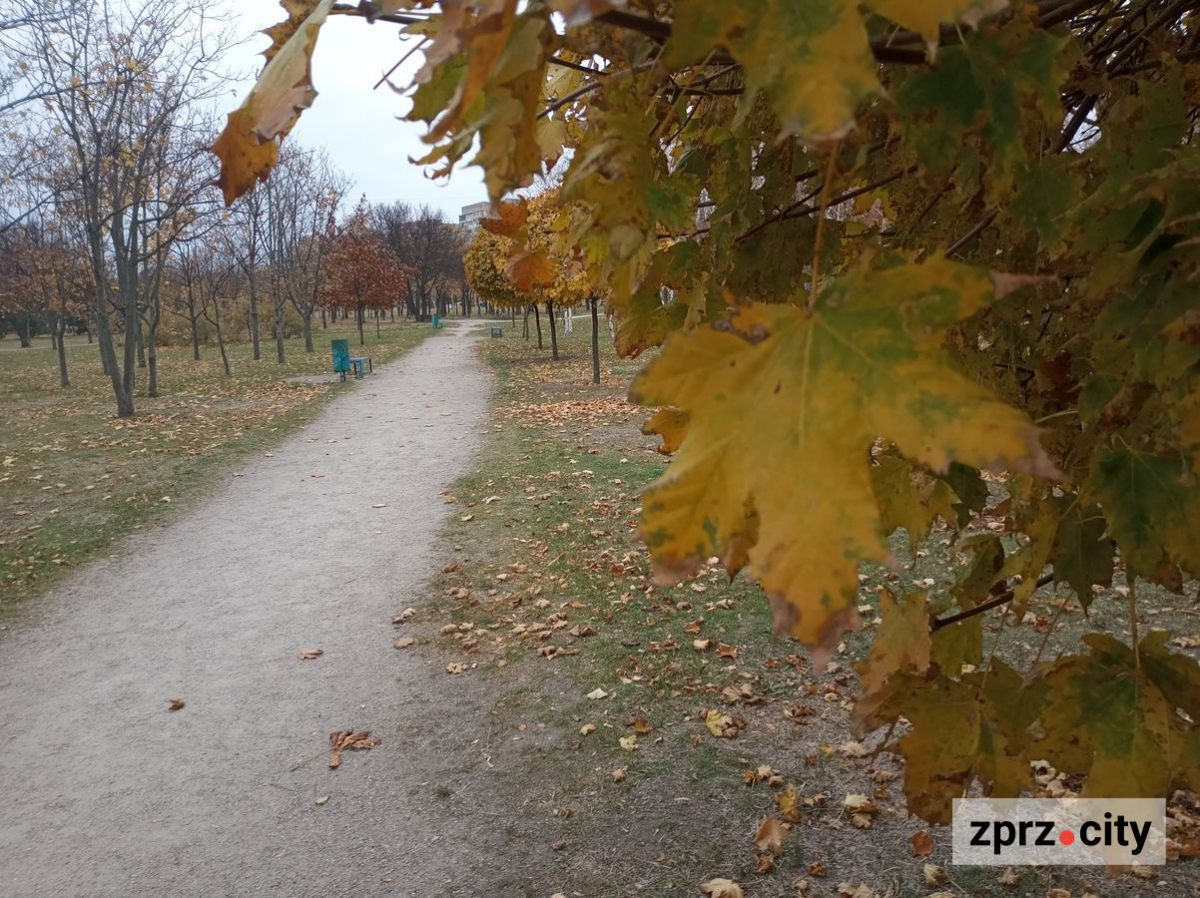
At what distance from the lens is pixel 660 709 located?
4.35 m

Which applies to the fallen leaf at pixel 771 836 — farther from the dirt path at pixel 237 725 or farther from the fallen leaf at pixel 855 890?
the dirt path at pixel 237 725

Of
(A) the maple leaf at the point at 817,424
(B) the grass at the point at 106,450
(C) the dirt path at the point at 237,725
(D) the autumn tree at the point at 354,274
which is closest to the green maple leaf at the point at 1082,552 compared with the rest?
(A) the maple leaf at the point at 817,424

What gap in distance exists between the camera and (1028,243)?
1.42 metres

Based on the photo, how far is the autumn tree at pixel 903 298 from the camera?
0.69 metres

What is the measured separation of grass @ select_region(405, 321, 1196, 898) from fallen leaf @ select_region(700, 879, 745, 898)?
0.05 m

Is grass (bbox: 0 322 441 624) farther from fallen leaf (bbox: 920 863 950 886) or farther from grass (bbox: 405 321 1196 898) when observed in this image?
fallen leaf (bbox: 920 863 950 886)

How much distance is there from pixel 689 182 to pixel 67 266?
2850cm

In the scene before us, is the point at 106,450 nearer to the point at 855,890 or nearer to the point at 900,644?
the point at 855,890

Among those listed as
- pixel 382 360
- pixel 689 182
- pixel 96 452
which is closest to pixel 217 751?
pixel 689 182

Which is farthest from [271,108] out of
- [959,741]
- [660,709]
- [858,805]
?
[660,709]

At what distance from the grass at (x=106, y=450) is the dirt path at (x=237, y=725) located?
0.58 m

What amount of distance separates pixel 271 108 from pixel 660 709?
394 cm

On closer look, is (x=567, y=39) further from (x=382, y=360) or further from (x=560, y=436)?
(x=382, y=360)

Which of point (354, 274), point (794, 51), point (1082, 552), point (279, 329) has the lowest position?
point (1082, 552)
